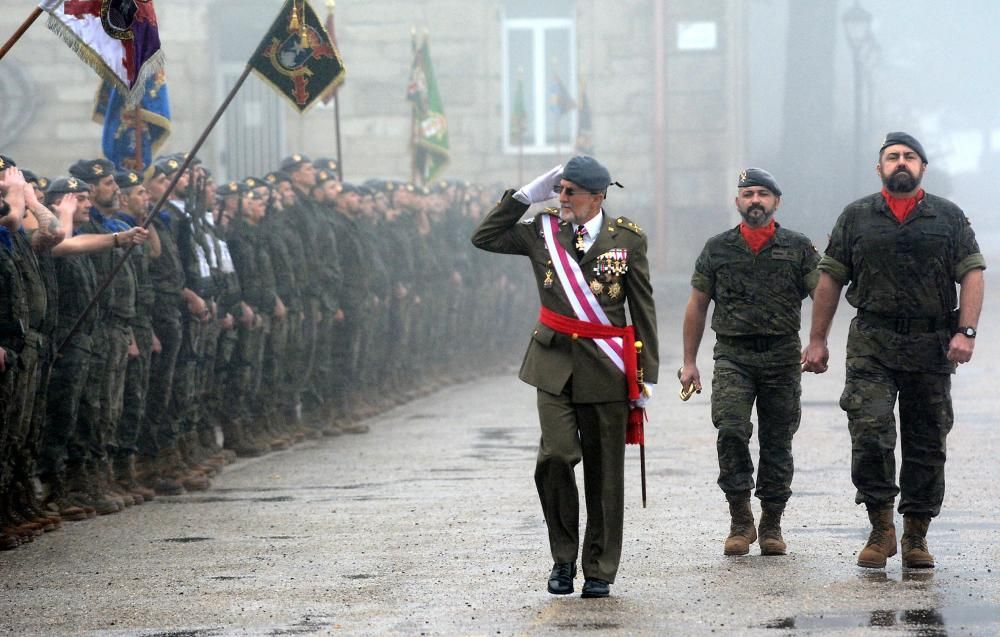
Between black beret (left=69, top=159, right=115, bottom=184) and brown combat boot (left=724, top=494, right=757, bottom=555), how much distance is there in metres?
4.39

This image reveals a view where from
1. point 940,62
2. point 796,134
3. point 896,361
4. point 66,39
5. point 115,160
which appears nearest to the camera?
point 896,361

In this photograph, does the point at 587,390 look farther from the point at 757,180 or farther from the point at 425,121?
the point at 425,121

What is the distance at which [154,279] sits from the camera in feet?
40.4

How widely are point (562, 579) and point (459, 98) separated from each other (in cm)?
2480

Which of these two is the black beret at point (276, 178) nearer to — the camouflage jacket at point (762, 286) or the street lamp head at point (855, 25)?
the camouflage jacket at point (762, 286)

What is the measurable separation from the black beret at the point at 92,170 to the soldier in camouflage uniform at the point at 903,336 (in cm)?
458

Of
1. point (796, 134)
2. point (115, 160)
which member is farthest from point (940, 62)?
point (115, 160)

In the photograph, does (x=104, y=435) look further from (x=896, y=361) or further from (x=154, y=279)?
(x=896, y=361)

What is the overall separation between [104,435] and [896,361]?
15.2ft

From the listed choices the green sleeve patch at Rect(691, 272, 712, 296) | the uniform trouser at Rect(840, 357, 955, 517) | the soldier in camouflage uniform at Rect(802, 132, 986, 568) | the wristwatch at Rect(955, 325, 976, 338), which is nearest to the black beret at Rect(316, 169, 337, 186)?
the green sleeve patch at Rect(691, 272, 712, 296)

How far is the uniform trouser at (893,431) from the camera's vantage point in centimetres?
865

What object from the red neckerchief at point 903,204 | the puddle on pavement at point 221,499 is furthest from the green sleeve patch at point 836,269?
the puddle on pavement at point 221,499

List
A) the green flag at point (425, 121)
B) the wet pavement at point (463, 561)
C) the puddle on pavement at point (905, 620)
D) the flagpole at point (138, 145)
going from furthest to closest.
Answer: the green flag at point (425, 121) → the flagpole at point (138, 145) → the wet pavement at point (463, 561) → the puddle on pavement at point (905, 620)

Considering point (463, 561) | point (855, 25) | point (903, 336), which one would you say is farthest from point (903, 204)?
point (855, 25)
